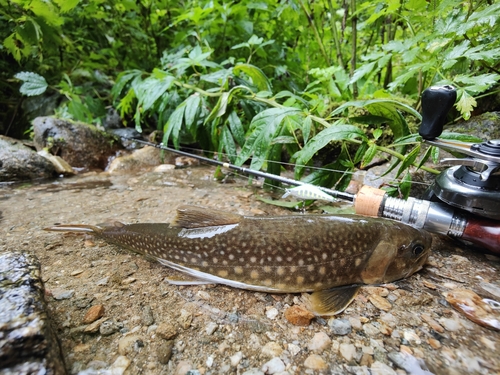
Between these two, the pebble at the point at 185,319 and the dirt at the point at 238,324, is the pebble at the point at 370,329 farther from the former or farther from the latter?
the pebble at the point at 185,319

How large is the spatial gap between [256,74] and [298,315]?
2.81 m

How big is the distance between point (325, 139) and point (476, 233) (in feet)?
3.99

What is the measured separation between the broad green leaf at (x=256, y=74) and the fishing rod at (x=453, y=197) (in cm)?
201

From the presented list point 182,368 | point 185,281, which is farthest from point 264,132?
point 182,368

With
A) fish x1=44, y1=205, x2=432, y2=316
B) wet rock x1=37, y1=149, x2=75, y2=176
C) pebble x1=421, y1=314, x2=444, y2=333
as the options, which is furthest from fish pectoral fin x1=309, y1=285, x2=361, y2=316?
wet rock x1=37, y1=149, x2=75, y2=176

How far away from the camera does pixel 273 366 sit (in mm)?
1316

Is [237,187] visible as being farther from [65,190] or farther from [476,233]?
[476,233]

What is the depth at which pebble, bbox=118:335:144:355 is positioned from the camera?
136 cm

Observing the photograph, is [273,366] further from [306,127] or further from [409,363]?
[306,127]

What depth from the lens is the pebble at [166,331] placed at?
4.75 feet

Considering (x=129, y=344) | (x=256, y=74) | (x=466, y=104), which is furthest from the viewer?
(x=256, y=74)

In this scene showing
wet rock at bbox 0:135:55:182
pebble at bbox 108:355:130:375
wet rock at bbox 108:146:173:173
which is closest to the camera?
pebble at bbox 108:355:130:375

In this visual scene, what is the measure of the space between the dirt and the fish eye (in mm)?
182

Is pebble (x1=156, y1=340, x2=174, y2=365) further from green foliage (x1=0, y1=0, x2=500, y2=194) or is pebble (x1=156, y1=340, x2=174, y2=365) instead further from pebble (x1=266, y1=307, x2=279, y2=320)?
green foliage (x1=0, y1=0, x2=500, y2=194)
